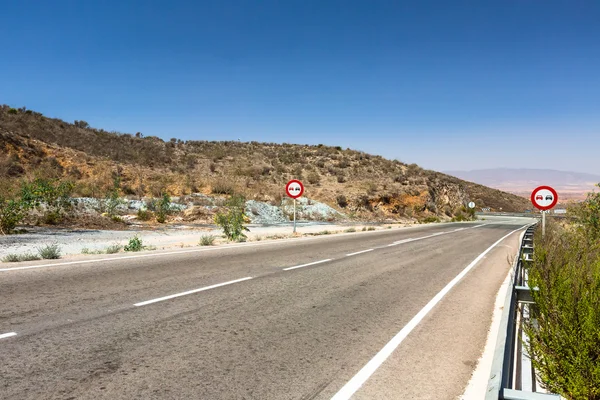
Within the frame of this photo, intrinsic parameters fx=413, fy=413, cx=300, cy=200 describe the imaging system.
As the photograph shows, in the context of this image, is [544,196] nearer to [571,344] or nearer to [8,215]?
[571,344]

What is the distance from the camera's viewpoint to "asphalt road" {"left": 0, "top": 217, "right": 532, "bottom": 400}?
12.3ft

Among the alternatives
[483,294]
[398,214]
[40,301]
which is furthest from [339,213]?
[40,301]

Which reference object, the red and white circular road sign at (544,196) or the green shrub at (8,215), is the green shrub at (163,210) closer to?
the green shrub at (8,215)

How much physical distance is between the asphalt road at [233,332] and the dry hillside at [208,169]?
1827 cm

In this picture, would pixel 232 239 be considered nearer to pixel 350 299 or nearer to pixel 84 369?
pixel 350 299

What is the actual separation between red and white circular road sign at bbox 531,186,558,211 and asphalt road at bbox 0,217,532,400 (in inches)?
298

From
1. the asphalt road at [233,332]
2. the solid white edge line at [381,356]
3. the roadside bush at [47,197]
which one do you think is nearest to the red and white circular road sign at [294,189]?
the roadside bush at [47,197]

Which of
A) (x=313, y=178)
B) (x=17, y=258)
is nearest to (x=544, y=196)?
(x=17, y=258)

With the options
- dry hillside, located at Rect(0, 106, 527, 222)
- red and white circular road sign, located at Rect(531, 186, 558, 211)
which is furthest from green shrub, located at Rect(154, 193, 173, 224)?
red and white circular road sign, located at Rect(531, 186, 558, 211)

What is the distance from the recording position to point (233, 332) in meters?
5.14

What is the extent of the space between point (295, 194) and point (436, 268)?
1201cm

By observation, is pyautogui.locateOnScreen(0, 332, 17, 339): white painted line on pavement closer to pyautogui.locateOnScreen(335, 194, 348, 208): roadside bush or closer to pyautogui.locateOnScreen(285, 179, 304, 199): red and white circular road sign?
pyautogui.locateOnScreen(285, 179, 304, 199): red and white circular road sign

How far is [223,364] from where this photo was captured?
163 inches

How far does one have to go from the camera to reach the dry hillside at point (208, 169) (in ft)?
100
